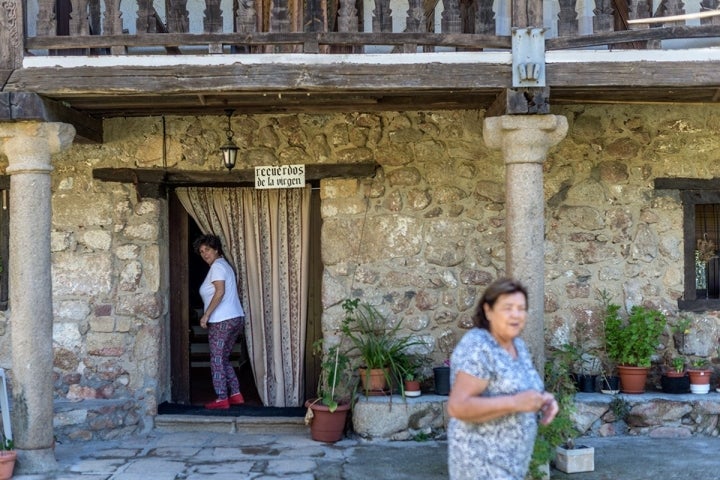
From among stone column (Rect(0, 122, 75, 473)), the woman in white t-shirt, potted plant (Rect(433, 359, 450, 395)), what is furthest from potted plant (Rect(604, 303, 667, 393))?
stone column (Rect(0, 122, 75, 473))

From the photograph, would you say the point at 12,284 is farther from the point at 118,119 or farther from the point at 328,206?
the point at 328,206

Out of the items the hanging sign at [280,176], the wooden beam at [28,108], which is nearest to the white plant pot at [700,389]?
the hanging sign at [280,176]

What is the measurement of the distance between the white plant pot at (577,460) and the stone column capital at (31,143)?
13.1ft

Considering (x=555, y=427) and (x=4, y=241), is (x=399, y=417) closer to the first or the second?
(x=555, y=427)

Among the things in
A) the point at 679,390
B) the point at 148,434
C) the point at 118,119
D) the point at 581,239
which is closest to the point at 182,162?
the point at 118,119

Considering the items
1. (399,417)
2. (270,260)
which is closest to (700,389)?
(399,417)

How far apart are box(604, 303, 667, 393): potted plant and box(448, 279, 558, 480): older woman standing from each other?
3563mm

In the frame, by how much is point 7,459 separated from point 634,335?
15.3 ft

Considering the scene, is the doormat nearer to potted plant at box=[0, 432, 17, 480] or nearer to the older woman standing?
potted plant at box=[0, 432, 17, 480]

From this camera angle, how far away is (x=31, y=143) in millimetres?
5844

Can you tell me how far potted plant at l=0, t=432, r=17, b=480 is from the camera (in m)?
5.64

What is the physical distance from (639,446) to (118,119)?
16.2 ft

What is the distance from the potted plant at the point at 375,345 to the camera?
6.88 meters

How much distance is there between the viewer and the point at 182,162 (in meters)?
7.38
